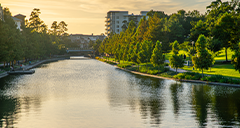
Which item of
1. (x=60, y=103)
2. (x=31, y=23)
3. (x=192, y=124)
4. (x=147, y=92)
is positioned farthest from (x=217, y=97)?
(x=31, y=23)

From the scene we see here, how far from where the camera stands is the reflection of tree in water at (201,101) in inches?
758

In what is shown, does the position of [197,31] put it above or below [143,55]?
above

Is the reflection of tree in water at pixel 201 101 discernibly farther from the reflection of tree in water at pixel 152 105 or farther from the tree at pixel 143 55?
the tree at pixel 143 55

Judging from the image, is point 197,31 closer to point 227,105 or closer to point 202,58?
point 202,58

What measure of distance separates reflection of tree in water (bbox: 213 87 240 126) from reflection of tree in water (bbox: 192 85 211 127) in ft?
2.98

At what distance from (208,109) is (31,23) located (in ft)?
456

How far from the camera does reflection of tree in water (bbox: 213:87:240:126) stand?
18.8m

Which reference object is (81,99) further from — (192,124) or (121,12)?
(121,12)

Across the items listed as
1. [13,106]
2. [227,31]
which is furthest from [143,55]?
[13,106]

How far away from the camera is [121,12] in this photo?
191500 mm

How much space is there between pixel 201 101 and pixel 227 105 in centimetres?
285

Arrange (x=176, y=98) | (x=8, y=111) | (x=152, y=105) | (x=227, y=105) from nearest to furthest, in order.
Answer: (x=8, y=111) → (x=227, y=105) → (x=152, y=105) → (x=176, y=98)

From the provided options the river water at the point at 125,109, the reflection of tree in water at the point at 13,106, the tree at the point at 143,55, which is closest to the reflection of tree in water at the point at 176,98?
the river water at the point at 125,109

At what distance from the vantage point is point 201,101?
84.9 ft
